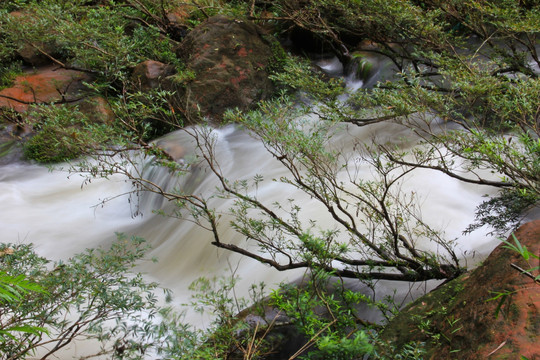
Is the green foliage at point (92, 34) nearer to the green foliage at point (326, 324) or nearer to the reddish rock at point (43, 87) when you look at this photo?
the reddish rock at point (43, 87)

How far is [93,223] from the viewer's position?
7309 millimetres

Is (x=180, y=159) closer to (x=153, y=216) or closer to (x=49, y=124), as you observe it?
(x=153, y=216)

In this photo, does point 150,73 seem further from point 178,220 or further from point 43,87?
point 178,220

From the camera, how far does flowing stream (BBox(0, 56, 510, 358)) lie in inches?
198

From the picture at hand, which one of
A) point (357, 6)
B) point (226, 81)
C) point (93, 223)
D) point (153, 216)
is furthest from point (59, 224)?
point (357, 6)

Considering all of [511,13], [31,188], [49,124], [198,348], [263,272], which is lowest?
[198,348]

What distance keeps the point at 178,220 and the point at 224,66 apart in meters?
3.80

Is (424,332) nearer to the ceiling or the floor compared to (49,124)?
nearer to the floor

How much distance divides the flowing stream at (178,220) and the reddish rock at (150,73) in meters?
1.47

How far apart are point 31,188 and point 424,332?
7839mm

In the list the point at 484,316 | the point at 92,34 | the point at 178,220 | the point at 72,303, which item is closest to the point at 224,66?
the point at 92,34

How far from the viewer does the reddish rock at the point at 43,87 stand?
9938 millimetres

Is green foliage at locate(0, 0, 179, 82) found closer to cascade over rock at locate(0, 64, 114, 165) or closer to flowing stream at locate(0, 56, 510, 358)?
cascade over rock at locate(0, 64, 114, 165)

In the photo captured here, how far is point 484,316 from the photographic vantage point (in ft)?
7.62
